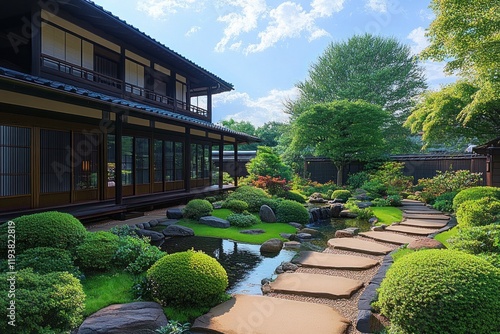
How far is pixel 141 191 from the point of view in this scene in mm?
12258

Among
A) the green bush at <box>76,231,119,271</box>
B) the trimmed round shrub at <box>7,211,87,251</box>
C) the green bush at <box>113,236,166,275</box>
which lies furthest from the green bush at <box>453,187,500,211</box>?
the trimmed round shrub at <box>7,211,87,251</box>

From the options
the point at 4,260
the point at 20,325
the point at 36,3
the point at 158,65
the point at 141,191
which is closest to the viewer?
the point at 20,325

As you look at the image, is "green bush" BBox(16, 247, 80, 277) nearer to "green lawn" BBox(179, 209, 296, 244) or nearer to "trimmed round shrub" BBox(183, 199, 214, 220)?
"green lawn" BBox(179, 209, 296, 244)

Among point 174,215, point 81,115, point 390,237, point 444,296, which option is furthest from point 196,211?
point 444,296

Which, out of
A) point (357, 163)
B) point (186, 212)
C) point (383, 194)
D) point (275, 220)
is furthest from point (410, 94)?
point (186, 212)

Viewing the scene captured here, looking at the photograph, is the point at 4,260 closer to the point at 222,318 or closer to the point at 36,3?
the point at 222,318

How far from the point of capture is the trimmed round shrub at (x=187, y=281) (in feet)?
12.9

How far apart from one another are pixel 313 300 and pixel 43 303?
316 centimetres

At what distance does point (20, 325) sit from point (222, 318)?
76.9 inches

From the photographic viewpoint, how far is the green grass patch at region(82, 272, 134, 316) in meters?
4.05

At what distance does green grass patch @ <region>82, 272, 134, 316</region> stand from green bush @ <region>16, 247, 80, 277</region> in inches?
11.7

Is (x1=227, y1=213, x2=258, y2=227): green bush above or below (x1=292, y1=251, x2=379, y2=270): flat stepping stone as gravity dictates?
above

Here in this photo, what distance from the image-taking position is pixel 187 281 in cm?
395

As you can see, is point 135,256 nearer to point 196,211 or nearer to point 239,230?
point 239,230
